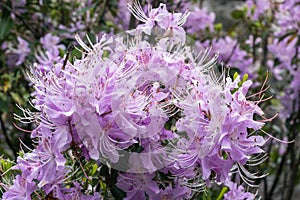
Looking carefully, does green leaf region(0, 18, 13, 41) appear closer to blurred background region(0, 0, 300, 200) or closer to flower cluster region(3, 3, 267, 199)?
blurred background region(0, 0, 300, 200)

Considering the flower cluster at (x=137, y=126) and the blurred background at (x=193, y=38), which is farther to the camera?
the blurred background at (x=193, y=38)

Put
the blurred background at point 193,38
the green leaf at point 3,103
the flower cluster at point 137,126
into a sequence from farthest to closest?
1. the blurred background at point 193,38
2. the green leaf at point 3,103
3. the flower cluster at point 137,126

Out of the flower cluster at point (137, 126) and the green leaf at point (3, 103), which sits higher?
the flower cluster at point (137, 126)

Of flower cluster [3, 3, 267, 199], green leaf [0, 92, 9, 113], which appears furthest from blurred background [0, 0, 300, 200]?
flower cluster [3, 3, 267, 199]

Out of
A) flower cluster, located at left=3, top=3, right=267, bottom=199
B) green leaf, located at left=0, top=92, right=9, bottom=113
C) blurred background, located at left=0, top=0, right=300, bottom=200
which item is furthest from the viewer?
blurred background, located at left=0, top=0, right=300, bottom=200

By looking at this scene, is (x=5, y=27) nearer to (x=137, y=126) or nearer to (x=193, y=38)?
(x=193, y=38)

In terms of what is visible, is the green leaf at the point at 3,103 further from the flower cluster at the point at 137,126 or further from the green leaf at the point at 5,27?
the flower cluster at the point at 137,126

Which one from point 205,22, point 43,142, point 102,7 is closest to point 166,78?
point 43,142

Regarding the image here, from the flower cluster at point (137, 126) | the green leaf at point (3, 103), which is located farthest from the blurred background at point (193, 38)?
A: the flower cluster at point (137, 126)

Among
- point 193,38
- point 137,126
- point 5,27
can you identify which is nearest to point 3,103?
point 5,27
